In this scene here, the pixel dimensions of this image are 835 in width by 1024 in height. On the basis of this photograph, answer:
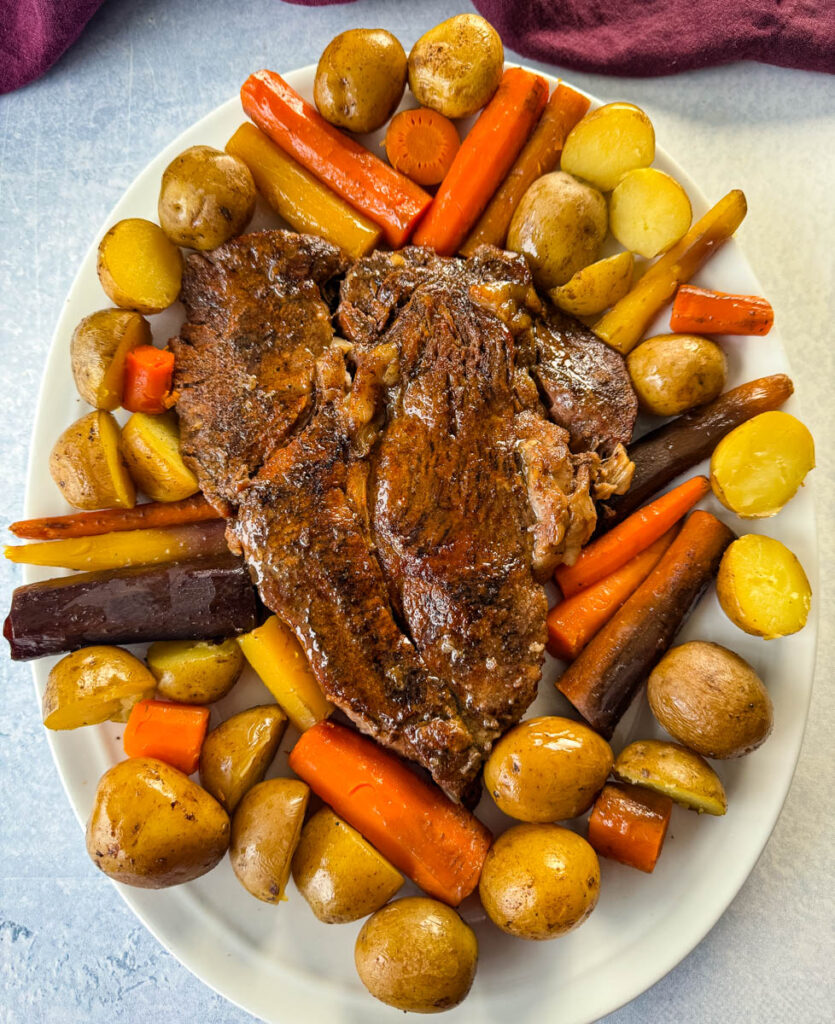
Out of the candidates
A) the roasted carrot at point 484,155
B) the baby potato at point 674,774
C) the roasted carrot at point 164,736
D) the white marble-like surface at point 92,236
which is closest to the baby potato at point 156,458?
the roasted carrot at point 164,736

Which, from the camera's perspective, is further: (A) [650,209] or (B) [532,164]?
(B) [532,164]

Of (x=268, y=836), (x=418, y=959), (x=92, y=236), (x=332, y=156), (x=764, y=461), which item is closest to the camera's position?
(x=418, y=959)

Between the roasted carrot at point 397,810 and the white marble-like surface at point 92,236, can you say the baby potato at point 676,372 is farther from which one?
the roasted carrot at point 397,810

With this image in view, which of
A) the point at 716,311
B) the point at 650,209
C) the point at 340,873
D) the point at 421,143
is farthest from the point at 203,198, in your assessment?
the point at 340,873

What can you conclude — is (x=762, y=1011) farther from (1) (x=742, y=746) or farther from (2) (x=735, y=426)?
(2) (x=735, y=426)

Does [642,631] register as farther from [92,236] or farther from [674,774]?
[92,236]

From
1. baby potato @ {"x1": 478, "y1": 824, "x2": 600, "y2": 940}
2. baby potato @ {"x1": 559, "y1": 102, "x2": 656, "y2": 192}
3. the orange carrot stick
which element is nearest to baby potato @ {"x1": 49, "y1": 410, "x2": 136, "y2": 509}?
baby potato @ {"x1": 478, "y1": 824, "x2": 600, "y2": 940}
